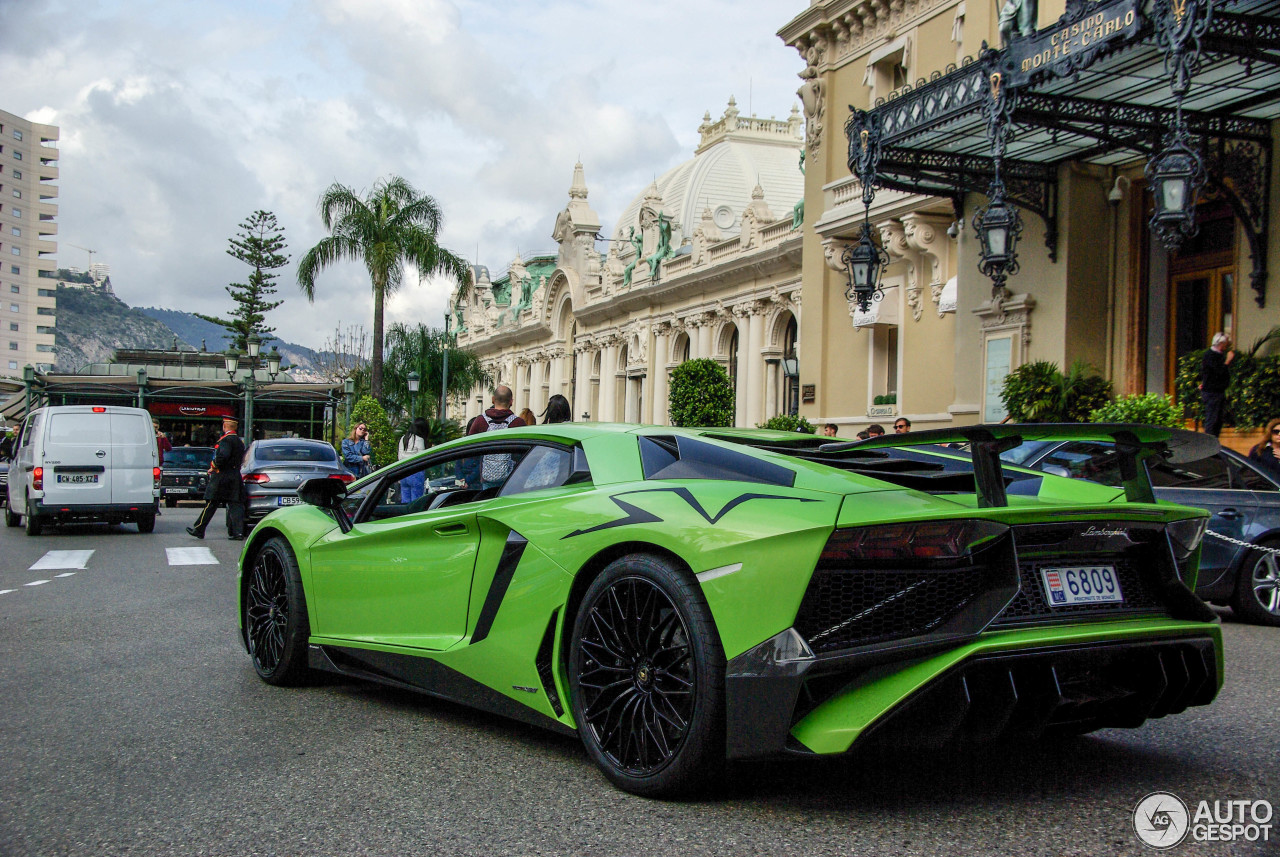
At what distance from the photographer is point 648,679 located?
3713 mm

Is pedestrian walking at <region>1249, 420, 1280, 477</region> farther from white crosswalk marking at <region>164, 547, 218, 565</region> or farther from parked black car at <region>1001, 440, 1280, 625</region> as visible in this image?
white crosswalk marking at <region>164, 547, 218, 565</region>

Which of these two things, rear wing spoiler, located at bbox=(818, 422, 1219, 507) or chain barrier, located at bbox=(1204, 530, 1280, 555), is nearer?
rear wing spoiler, located at bbox=(818, 422, 1219, 507)

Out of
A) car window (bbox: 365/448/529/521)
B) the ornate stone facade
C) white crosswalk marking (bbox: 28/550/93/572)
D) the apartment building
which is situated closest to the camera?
car window (bbox: 365/448/529/521)

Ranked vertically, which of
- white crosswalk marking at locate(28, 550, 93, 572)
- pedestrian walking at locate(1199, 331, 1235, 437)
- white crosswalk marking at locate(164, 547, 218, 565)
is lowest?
white crosswalk marking at locate(28, 550, 93, 572)

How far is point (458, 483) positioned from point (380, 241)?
115 ft

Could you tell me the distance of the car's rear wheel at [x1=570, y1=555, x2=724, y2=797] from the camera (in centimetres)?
350

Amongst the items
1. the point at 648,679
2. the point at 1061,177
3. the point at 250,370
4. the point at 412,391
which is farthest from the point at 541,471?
the point at 412,391

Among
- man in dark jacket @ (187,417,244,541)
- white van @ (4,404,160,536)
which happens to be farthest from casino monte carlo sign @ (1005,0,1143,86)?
white van @ (4,404,160,536)

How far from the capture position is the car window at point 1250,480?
9.19m

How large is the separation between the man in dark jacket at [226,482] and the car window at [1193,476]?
12.0m

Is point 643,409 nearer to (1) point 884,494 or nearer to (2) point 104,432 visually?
(2) point 104,432

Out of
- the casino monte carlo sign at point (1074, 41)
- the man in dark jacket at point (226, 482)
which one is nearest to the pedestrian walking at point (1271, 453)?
the casino monte carlo sign at point (1074, 41)

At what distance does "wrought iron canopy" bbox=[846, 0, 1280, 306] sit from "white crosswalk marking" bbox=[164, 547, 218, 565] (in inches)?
418

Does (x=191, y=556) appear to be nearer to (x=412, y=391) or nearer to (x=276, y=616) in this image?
(x=276, y=616)
